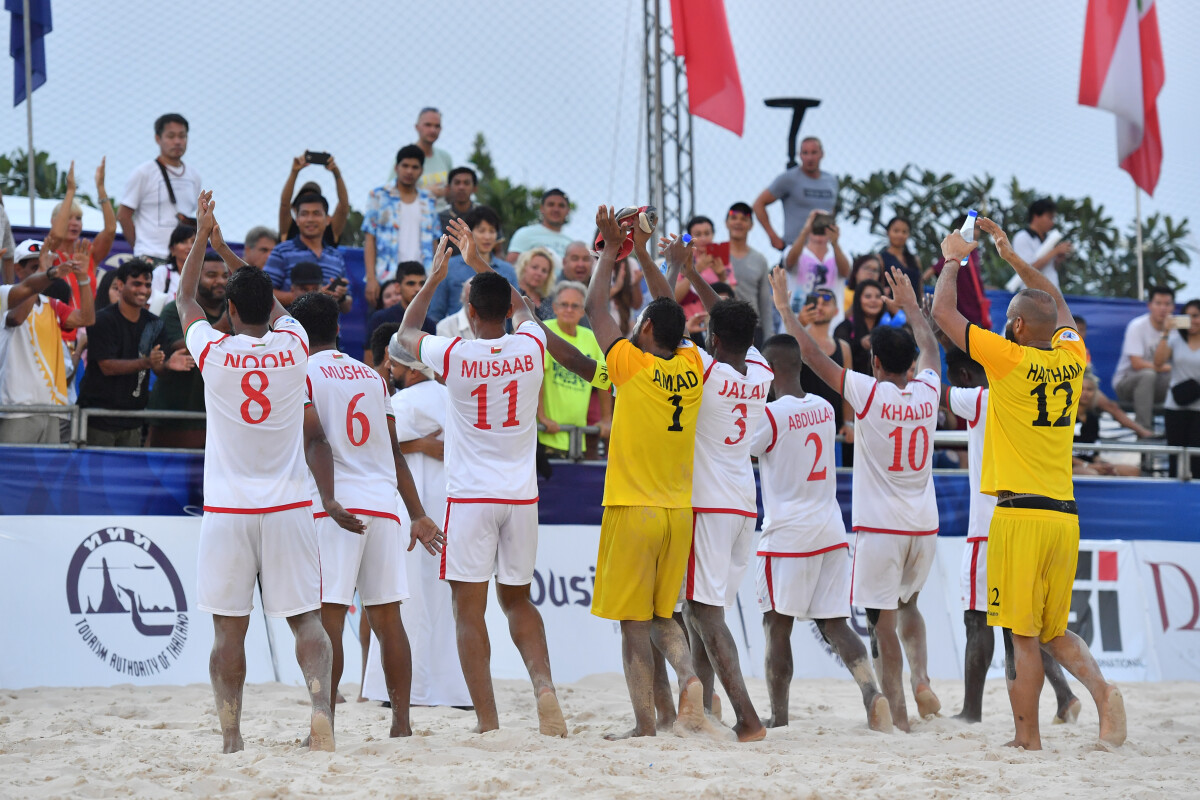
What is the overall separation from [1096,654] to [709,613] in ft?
14.9

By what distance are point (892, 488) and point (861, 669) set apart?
1075 mm

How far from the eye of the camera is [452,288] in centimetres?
983

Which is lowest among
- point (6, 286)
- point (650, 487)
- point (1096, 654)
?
point (1096, 654)

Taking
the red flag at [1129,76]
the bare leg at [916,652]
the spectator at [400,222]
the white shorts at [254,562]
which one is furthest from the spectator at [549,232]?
the red flag at [1129,76]

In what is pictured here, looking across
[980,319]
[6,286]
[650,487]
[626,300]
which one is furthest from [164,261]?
[980,319]

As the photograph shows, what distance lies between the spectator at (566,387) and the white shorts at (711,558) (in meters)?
2.49

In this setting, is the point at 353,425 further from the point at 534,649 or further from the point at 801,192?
the point at 801,192

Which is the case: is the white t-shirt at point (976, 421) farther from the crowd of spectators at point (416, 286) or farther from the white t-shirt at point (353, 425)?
the white t-shirt at point (353, 425)

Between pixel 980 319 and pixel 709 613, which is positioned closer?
pixel 709 613

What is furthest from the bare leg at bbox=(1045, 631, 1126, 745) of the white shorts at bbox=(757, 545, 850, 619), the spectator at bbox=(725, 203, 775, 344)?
the spectator at bbox=(725, 203, 775, 344)

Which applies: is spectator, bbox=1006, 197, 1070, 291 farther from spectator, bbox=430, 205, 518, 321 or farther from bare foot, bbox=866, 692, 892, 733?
bare foot, bbox=866, 692, 892, 733

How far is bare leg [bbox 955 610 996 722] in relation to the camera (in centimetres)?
743

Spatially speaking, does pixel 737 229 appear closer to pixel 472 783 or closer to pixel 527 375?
pixel 527 375

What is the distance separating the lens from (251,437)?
575 cm
